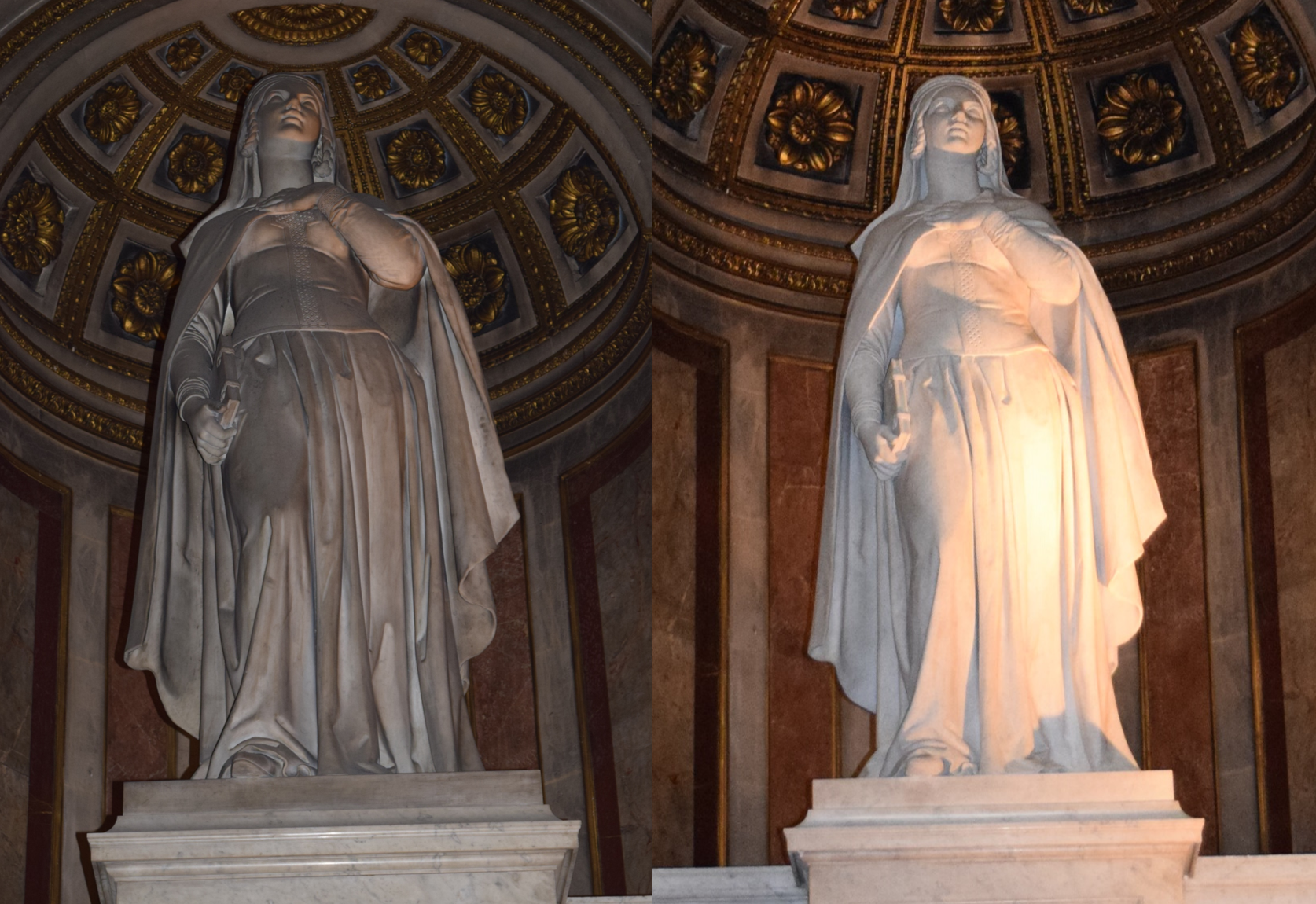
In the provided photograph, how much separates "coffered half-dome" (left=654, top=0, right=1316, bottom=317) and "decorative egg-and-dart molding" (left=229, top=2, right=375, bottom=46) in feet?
5.78

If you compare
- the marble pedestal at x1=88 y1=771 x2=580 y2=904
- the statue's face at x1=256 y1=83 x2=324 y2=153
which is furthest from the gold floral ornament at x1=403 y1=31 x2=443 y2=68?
the marble pedestal at x1=88 y1=771 x2=580 y2=904

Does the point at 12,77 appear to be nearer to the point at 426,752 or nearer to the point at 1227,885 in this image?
the point at 426,752

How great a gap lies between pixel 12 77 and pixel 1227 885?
740 centimetres

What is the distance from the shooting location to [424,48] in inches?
458

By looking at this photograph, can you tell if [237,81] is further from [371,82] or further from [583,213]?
[583,213]

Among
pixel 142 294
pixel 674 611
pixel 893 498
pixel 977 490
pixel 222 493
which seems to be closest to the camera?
pixel 977 490

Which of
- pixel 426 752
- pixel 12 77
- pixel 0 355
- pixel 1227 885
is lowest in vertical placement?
pixel 1227 885

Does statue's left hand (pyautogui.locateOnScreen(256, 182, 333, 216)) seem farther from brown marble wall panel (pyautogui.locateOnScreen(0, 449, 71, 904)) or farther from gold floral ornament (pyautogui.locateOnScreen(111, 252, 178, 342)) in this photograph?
gold floral ornament (pyautogui.locateOnScreen(111, 252, 178, 342))

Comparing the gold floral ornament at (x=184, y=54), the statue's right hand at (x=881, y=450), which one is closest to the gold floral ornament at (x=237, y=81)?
the gold floral ornament at (x=184, y=54)

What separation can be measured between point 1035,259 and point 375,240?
2232 mm

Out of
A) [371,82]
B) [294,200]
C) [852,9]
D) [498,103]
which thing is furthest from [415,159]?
[294,200]

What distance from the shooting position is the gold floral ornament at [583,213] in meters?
11.5

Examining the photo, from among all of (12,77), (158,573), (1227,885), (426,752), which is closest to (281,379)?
(158,573)

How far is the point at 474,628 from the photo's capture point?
6.90m
